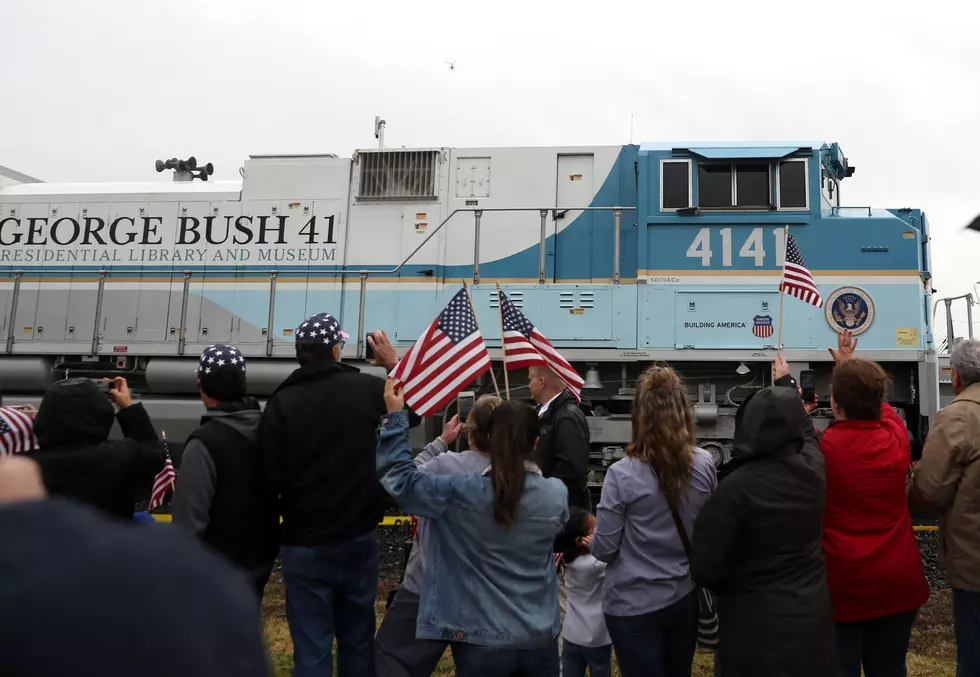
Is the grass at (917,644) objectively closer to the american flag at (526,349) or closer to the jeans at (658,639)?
the jeans at (658,639)

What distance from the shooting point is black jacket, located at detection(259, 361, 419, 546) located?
3492 mm

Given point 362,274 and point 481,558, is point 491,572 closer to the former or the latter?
point 481,558

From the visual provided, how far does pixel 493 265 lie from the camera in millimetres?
9352

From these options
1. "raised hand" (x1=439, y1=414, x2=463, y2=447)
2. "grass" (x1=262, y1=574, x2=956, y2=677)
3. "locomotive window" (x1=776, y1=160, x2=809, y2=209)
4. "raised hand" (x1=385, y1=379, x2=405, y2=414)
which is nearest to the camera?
"raised hand" (x1=385, y1=379, x2=405, y2=414)

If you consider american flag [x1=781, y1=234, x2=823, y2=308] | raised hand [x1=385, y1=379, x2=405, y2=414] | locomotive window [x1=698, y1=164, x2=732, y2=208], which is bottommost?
raised hand [x1=385, y1=379, x2=405, y2=414]

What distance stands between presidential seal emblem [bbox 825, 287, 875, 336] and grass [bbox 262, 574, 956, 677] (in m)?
3.11

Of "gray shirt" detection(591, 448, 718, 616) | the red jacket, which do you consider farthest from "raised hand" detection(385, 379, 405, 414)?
the red jacket

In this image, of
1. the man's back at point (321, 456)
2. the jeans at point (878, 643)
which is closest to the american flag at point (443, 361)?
the man's back at point (321, 456)

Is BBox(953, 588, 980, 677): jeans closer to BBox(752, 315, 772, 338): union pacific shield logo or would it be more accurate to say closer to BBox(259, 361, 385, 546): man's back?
BBox(259, 361, 385, 546): man's back

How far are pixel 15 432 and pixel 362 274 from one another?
20.5 feet

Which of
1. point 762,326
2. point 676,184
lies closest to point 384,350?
point 762,326

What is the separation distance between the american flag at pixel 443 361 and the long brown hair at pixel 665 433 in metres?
0.99

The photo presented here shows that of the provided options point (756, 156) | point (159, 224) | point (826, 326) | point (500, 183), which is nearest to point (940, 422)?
point (826, 326)

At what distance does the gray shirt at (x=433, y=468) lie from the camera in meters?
3.36
